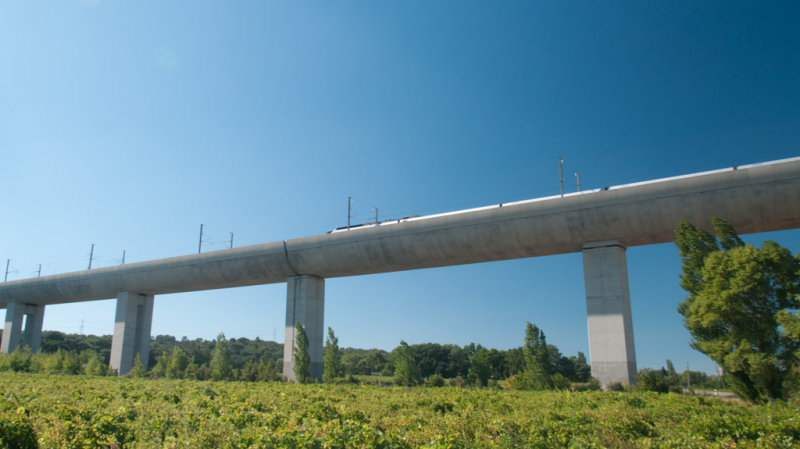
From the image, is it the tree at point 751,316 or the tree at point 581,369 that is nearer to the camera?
the tree at point 751,316

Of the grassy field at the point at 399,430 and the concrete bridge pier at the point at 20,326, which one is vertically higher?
the concrete bridge pier at the point at 20,326

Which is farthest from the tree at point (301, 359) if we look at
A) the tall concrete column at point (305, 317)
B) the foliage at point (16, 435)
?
the foliage at point (16, 435)

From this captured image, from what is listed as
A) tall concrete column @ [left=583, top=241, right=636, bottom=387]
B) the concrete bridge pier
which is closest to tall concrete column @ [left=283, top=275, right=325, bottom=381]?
tall concrete column @ [left=583, top=241, right=636, bottom=387]

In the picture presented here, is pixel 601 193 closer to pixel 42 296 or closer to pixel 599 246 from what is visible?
pixel 599 246

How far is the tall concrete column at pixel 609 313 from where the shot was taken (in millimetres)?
24844

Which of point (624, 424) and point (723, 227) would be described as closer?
point (624, 424)

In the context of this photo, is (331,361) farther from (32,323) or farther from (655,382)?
(32,323)

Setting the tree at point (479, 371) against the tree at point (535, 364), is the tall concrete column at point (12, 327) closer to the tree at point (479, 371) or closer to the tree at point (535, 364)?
the tree at point (479, 371)

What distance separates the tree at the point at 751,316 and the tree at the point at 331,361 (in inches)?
897

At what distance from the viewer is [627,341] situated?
Result: 82.1 feet

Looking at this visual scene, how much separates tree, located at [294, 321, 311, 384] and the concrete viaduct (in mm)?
919

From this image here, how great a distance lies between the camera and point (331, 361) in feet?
114

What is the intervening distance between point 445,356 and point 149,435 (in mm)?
72859

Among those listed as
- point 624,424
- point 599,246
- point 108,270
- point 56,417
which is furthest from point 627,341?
point 108,270
